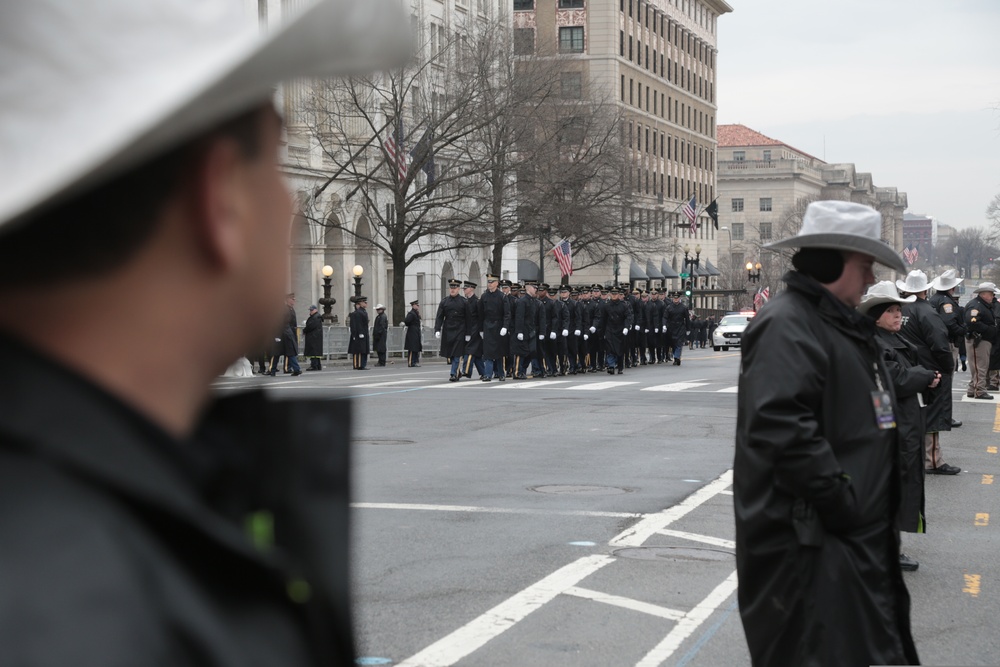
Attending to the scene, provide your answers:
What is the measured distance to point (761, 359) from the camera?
4.60 metres

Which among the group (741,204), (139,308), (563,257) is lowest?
(139,308)

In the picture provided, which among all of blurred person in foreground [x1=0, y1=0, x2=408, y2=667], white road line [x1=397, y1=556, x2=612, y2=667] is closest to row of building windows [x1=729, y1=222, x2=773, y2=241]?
white road line [x1=397, y1=556, x2=612, y2=667]

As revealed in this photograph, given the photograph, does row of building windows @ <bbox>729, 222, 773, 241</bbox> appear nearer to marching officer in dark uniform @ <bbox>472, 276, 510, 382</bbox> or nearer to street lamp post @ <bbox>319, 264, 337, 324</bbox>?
street lamp post @ <bbox>319, 264, 337, 324</bbox>

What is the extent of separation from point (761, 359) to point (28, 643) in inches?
152

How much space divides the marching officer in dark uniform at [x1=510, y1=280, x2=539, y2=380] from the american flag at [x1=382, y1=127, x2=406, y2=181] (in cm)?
933

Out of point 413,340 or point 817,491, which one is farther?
point 413,340

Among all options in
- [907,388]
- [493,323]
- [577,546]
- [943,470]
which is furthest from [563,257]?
[577,546]

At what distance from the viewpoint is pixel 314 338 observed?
37.1 meters

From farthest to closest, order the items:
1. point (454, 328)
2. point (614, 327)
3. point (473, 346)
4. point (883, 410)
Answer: point (614, 327) < point (454, 328) < point (473, 346) < point (883, 410)

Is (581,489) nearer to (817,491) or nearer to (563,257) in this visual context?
(817,491)

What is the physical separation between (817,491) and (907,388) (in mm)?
5453

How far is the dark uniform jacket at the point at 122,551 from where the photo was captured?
3.09ft

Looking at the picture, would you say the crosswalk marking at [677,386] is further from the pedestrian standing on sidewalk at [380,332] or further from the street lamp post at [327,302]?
the street lamp post at [327,302]

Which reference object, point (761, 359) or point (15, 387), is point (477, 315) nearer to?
point (761, 359)
